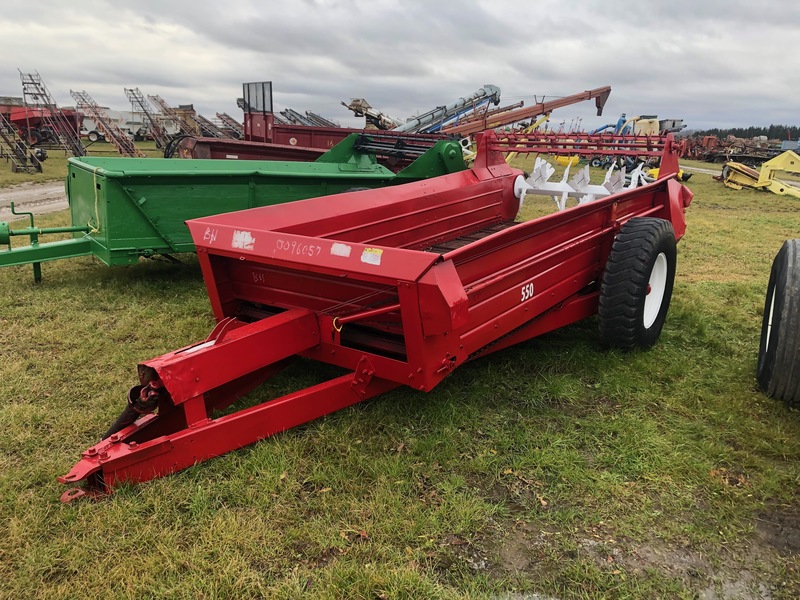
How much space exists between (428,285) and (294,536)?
3.54ft

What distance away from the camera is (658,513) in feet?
7.31

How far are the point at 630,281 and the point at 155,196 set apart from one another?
3.85 metres

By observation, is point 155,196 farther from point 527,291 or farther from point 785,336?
point 785,336

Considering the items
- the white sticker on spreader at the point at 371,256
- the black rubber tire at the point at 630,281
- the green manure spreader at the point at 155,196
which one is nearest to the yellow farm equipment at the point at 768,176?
the green manure spreader at the point at 155,196

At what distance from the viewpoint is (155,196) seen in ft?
15.3

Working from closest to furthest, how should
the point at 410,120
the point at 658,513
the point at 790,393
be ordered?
the point at 658,513, the point at 790,393, the point at 410,120

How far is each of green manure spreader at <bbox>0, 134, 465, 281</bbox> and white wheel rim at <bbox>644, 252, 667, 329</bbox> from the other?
8.55ft

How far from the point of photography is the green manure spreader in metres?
4.55

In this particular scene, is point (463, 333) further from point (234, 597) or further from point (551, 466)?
point (234, 597)

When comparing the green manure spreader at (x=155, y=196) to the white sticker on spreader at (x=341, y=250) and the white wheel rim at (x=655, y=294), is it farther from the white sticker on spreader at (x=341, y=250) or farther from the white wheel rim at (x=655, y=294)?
the white sticker on spreader at (x=341, y=250)

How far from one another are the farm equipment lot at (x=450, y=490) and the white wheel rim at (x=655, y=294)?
31cm

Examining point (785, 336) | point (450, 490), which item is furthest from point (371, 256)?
point (785, 336)

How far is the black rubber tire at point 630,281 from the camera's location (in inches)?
132

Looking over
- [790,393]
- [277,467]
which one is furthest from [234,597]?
[790,393]
